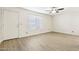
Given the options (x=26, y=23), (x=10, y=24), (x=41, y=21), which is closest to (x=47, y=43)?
(x=41, y=21)

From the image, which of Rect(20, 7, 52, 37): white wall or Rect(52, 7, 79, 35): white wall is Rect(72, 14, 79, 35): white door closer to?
Rect(52, 7, 79, 35): white wall

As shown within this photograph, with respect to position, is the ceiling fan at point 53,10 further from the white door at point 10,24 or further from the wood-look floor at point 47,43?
the white door at point 10,24

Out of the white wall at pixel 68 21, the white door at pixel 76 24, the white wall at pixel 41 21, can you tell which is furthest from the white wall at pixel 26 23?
the white door at pixel 76 24

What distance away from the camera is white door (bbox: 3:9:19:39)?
1.58m

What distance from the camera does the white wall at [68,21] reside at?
63.6 inches

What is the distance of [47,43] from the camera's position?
1.65 meters

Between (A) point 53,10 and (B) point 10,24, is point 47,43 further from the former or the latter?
(B) point 10,24

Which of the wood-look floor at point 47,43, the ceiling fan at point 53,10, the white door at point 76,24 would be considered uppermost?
the ceiling fan at point 53,10

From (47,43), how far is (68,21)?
1.68 feet

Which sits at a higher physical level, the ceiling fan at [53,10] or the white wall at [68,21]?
the ceiling fan at [53,10]

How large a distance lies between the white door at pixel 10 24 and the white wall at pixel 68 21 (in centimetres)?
63

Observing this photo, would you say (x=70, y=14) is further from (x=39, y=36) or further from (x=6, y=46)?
(x=6, y=46)
